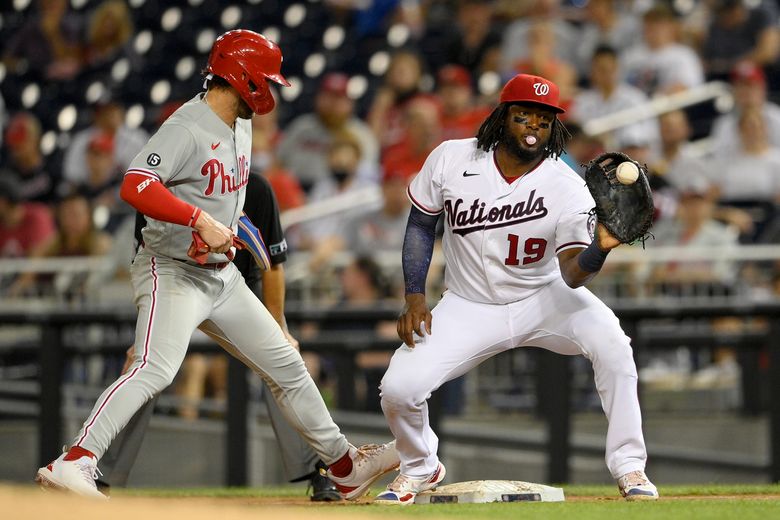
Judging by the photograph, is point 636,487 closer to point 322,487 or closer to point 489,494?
point 489,494

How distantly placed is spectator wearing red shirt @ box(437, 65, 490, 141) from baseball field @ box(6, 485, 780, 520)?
13.5 ft

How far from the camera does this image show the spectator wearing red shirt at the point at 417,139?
968 cm

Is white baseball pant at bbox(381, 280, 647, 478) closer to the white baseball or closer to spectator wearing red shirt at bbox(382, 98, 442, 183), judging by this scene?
the white baseball

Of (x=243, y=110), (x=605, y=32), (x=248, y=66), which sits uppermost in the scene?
(x=605, y=32)

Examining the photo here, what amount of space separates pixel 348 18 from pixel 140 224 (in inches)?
325

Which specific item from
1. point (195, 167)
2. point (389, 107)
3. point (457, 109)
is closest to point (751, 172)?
point (457, 109)

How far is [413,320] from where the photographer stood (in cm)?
513

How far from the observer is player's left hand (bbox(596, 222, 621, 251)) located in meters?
4.76

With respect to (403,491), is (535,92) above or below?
above

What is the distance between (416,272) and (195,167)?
91 cm

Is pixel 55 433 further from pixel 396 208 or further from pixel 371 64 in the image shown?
pixel 371 64

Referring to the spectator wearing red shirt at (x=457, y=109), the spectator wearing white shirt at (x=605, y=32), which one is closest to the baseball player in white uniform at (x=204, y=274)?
the spectator wearing red shirt at (x=457, y=109)

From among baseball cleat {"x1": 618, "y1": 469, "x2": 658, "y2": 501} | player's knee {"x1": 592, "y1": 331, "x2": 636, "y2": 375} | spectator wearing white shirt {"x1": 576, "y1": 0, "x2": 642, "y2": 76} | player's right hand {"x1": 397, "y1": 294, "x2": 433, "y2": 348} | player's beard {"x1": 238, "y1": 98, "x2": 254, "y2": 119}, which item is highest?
spectator wearing white shirt {"x1": 576, "y1": 0, "x2": 642, "y2": 76}

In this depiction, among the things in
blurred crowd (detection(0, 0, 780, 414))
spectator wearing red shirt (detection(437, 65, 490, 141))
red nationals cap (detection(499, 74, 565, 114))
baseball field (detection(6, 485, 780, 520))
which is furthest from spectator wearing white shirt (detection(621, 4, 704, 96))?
red nationals cap (detection(499, 74, 565, 114))
